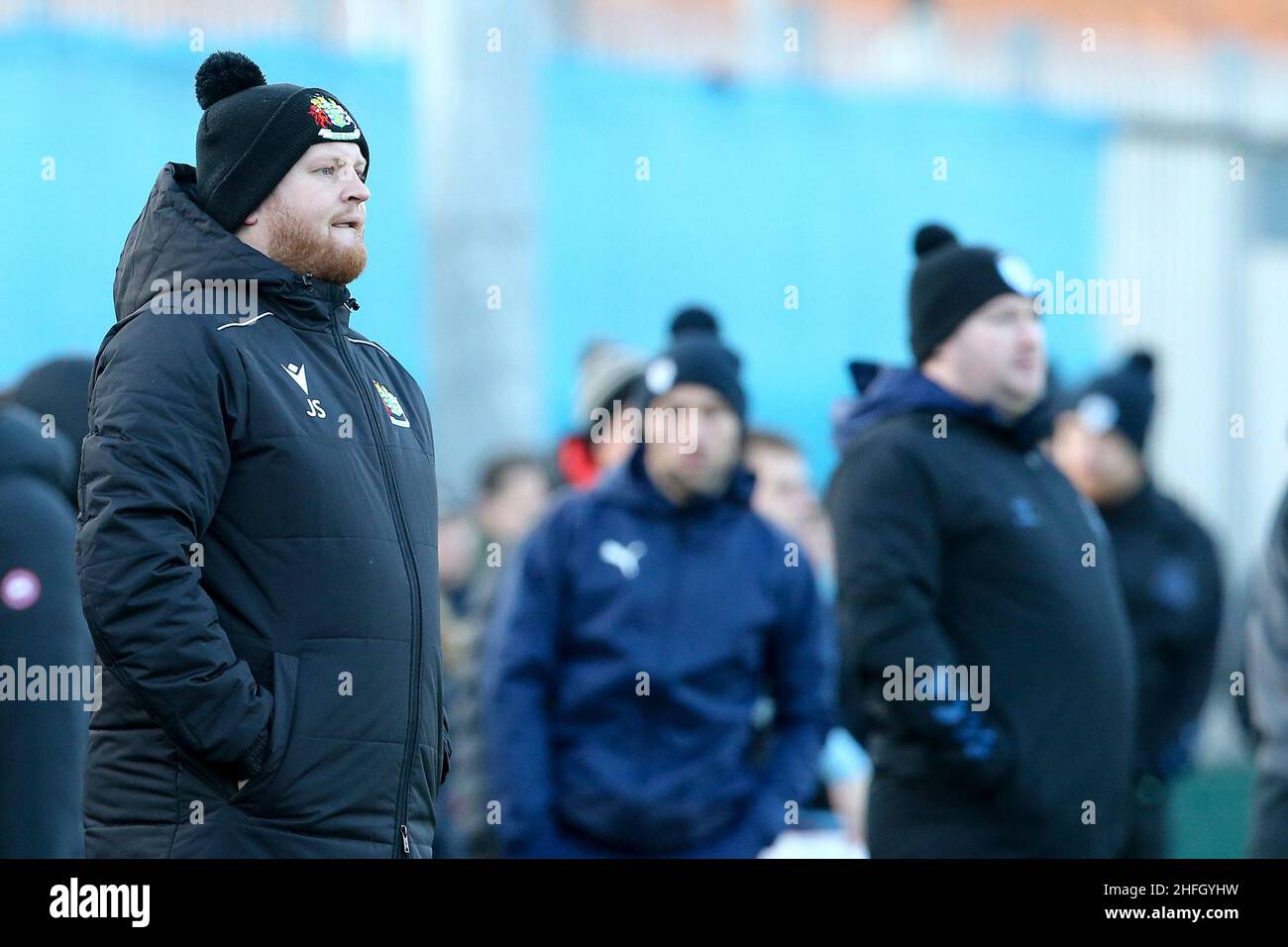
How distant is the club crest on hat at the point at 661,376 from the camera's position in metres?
5.20

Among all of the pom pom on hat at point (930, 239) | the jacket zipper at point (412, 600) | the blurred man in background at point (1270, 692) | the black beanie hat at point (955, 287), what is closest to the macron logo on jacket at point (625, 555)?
the black beanie hat at point (955, 287)

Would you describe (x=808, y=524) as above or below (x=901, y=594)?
above

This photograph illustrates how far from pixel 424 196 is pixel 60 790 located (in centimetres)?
702

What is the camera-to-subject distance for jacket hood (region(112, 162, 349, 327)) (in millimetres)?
3242

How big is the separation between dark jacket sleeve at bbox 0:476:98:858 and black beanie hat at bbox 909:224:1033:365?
6.73 feet

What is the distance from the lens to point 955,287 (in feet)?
15.2

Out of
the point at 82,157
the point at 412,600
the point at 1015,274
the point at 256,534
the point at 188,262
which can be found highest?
the point at 82,157

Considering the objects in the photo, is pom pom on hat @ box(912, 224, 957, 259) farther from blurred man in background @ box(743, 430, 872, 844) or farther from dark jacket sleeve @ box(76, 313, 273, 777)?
dark jacket sleeve @ box(76, 313, 273, 777)

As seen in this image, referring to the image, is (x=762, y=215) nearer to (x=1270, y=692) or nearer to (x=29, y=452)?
(x=1270, y=692)

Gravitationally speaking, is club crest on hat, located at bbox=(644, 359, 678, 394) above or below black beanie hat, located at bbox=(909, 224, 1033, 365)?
below

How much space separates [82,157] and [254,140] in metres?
6.45

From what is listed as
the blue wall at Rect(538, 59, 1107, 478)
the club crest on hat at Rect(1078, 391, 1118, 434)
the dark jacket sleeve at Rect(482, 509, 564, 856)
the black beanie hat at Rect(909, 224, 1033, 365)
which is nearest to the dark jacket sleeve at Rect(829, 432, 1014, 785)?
the black beanie hat at Rect(909, 224, 1033, 365)

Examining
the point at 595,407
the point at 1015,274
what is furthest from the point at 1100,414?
the point at 1015,274
